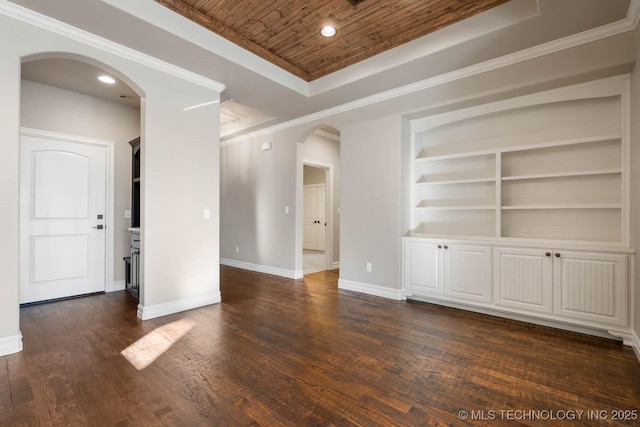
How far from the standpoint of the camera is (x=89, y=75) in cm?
362

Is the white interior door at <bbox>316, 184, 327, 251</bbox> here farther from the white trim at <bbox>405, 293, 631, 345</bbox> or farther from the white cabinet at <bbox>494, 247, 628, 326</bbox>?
the white cabinet at <bbox>494, 247, 628, 326</bbox>

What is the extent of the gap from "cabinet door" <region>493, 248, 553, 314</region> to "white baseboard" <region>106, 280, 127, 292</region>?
16.3 ft

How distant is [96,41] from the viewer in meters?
2.77

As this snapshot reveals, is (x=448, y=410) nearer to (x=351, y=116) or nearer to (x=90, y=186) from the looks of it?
(x=351, y=116)

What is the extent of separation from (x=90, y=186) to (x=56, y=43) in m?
2.16

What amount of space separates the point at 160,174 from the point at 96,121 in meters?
1.96

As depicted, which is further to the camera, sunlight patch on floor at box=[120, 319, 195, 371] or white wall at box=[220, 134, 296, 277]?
white wall at box=[220, 134, 296, 277]

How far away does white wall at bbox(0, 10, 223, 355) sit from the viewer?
7.80ft

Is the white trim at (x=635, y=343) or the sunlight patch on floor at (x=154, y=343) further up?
the white trim at (x=635, y=343)

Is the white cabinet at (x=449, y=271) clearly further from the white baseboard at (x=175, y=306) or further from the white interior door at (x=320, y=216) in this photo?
the white interior door at (x=320, y=216)

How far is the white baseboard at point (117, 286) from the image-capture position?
14.3 feet

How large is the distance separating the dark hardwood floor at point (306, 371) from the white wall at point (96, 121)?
1.48 meters

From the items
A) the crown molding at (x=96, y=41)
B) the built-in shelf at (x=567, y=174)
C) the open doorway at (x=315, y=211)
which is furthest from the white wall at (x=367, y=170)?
the open doorway at (x=315, y=211)

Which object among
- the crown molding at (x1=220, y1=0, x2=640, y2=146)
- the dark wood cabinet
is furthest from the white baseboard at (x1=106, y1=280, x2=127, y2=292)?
the crown molding at (x1=220, y1=0, x2=640, y2=146)
